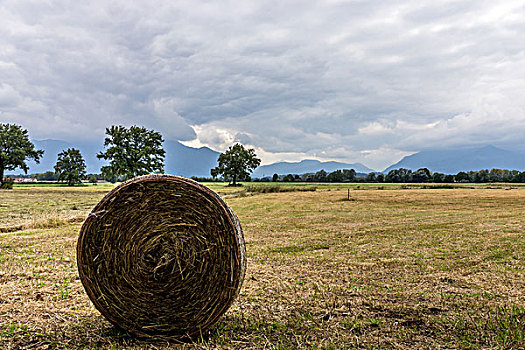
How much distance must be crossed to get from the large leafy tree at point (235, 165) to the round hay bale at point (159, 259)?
3635 inches

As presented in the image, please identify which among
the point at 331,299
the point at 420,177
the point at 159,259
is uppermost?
the point at 420,177

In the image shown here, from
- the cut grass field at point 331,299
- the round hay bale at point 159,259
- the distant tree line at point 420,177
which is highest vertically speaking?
the distant tree line at point 420,177

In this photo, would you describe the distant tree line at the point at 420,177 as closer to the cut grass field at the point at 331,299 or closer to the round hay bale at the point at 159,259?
the cut grass field at the point at 331,299

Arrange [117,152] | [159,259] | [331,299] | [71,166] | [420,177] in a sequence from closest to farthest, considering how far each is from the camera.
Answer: [159,259], [331,299], [117,152], [420,177], [71,166]

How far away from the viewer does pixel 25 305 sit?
595 centimetres

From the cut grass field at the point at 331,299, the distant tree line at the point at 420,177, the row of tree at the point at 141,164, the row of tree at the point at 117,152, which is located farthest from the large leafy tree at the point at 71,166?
the cut grass field at the point at 331,299

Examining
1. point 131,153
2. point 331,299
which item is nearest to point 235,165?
point 131,153

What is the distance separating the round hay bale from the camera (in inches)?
193

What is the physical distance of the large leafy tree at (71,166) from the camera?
327 ft

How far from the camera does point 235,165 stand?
99.0 meters

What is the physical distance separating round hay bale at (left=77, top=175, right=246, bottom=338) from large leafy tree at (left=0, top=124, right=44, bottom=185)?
73.1 meters

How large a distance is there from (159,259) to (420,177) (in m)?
103

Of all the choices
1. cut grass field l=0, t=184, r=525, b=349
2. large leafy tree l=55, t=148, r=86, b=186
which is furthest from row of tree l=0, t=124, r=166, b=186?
cut grass field l=0, t=184, r=525, b=349

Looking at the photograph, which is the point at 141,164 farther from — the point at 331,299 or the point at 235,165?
the point at 331,299
